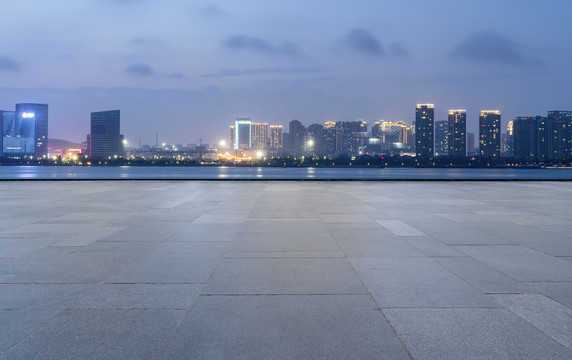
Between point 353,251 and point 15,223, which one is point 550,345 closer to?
point 353,251

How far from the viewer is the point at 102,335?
14.8 ft

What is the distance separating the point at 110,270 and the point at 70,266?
2.87ft

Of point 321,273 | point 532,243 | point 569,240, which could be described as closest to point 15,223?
point 321,273

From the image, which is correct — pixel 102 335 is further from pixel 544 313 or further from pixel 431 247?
pixel 431 247

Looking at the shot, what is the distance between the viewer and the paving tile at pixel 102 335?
4.11m

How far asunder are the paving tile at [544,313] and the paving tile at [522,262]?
1.07 m

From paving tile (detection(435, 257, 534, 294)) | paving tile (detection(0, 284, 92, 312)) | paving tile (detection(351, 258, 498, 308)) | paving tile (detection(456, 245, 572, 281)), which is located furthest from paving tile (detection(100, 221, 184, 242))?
paving tile (detection(456, 245, 572, 281))

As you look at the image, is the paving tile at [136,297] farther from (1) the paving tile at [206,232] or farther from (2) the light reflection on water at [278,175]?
(2) the light reflection on water at [278,175]

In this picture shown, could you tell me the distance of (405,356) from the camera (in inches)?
160

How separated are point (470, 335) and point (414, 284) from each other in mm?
1782

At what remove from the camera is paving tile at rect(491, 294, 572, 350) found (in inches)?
180

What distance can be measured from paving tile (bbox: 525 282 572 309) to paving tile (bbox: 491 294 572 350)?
161 millimetres

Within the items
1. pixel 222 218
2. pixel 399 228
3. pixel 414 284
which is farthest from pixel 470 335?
pixel 222 218

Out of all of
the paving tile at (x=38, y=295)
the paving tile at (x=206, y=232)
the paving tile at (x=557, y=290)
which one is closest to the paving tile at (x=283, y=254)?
the paving tile at (x=206, y=232)
